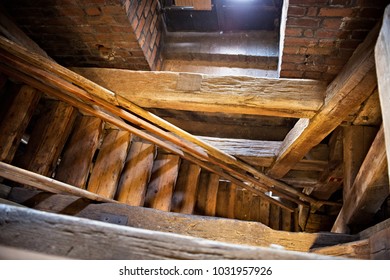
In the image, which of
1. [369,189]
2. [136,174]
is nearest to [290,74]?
[369,189]

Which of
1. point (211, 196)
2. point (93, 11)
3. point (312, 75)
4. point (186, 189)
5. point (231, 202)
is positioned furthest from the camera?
point (231, 202)

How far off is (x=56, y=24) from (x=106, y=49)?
15.7 inches

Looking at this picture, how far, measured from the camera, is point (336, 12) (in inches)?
66.8

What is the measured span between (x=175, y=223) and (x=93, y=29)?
1712mm

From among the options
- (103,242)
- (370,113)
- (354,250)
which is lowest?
(103,242)

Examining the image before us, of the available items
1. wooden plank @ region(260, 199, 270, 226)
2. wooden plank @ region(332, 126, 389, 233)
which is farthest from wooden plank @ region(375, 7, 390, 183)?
wooden plank @ region(260, 199, 270, 226)

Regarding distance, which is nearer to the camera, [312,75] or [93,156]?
[312,75]

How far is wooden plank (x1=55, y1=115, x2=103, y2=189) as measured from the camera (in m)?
2.67

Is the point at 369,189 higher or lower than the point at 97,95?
lower

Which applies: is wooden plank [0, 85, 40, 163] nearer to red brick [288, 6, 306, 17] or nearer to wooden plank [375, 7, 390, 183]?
red brick [288, 6, 306, 17]

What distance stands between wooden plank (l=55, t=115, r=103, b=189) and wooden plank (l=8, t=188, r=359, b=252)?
303 mm

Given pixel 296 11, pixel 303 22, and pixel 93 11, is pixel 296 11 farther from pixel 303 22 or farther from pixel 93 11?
pixel 93 11

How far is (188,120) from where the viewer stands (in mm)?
3387

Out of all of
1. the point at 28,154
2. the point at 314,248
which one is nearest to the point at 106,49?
the point at 28,154
